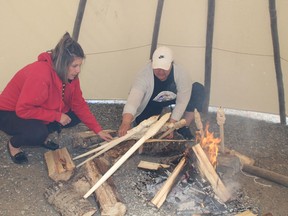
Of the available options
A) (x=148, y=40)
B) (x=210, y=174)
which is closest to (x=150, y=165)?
(x=210, y=174)

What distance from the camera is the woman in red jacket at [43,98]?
3.48m

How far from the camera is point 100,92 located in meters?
5.54

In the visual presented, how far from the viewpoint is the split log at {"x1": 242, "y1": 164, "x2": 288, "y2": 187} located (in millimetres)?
3832

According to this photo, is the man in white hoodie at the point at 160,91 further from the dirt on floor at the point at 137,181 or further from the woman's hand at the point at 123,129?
the dirt on floor at the point at 137,181

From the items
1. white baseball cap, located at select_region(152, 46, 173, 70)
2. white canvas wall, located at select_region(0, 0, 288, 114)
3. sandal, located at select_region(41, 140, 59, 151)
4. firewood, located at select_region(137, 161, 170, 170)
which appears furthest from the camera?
white canvas wall, located at select_region(0, 0, 288, 114)

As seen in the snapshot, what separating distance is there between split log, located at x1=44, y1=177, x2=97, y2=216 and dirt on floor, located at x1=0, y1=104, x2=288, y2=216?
0.12m

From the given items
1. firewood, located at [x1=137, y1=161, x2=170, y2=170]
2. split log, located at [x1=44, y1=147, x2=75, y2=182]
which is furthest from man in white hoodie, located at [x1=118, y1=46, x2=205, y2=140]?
split log, located at [x1=44, y1=147, x2=75, y2=182]

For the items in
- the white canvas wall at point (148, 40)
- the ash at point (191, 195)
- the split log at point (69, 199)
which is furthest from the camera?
the white canvas wall at point (148, 40)

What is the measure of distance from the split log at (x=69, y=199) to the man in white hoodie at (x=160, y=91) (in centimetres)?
72

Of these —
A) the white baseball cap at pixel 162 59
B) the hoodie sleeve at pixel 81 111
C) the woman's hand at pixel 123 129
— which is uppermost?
the white baseball cap at pixel 162 59

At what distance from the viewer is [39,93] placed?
351 cm

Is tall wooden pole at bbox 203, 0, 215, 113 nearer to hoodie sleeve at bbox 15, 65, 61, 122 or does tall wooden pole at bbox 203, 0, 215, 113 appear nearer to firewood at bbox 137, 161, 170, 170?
firewood at bbox 137, 161, 170, 170

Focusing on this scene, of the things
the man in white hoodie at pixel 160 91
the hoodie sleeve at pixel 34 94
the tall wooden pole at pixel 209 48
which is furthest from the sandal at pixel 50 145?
the tall wooden pole at pixel 209 48

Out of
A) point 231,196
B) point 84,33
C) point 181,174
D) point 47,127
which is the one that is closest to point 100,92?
point 84,33
